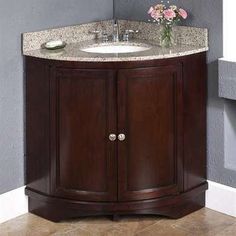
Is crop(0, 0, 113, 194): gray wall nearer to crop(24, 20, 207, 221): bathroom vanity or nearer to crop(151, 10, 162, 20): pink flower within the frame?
crop(24, 20, 207, 221): bathroom vanity

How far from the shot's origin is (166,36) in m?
4.00

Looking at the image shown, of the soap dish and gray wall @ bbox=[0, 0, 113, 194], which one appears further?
the soap dish

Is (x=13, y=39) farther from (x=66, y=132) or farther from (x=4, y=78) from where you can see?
(x=66, y=132)

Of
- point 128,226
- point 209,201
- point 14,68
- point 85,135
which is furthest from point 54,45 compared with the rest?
point 209,201

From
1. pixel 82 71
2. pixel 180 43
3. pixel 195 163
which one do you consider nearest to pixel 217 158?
pixel 195 163

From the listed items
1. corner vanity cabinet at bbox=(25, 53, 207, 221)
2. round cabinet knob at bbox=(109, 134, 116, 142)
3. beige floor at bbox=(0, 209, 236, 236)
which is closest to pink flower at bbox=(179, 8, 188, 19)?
corner vanity cabinet at bbox=(25, 53, 207, 221)

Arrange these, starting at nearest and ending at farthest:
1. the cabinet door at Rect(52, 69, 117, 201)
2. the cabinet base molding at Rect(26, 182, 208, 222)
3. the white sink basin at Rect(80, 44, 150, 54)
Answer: the cabinet door at Rect(52, 69, 117, 201) < the cabinet base molding at Rect(26, 182, 208, 222) < the white sink basin at Rect(80, 44, 150, 54)

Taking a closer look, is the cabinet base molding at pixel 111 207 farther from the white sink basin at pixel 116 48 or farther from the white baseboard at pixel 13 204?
the white sink basin at pixel 116 48

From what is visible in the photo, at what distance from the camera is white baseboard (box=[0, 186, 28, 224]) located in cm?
392

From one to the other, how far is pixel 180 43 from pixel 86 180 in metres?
0.93

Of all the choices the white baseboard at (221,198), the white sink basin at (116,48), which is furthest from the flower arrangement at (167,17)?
the white baseboard at (221,198)

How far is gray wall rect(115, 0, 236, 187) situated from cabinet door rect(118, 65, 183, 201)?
0.23 meters

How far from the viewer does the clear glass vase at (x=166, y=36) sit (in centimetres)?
400

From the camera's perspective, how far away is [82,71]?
3709 millimetres
